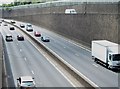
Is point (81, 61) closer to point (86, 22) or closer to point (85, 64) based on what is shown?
point (85, 64)

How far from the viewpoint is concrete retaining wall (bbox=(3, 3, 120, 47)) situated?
56994 mm

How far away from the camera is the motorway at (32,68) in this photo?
116ft

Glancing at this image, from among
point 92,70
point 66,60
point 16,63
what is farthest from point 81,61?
point 16,63

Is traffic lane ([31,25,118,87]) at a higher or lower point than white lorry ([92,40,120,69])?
lower

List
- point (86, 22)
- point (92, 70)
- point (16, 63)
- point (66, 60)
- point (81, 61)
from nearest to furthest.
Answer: point (92, 70) → point (16, 63) → point (81, 61) → point (66, 60) → point (86, 22)

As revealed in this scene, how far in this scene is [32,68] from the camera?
4409cm

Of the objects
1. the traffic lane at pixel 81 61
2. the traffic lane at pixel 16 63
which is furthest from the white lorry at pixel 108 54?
the traffic lane at pixel 16 63

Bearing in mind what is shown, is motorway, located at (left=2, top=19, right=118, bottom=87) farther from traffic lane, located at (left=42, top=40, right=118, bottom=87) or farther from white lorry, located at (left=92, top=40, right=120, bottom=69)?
white lorry, located at (left=92, top=40, right=120, bottom=69)

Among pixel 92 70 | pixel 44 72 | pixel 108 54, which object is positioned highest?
pixel 108 54

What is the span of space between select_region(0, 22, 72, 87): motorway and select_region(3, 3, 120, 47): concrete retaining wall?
10.1 m

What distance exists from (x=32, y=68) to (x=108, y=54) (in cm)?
874

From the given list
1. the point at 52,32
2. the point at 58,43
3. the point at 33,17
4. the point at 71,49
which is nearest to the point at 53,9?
the point at 52,32

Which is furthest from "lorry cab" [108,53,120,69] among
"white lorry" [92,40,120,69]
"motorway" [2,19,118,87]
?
"motorway" [2,19,118,87]

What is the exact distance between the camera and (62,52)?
2411 inches
